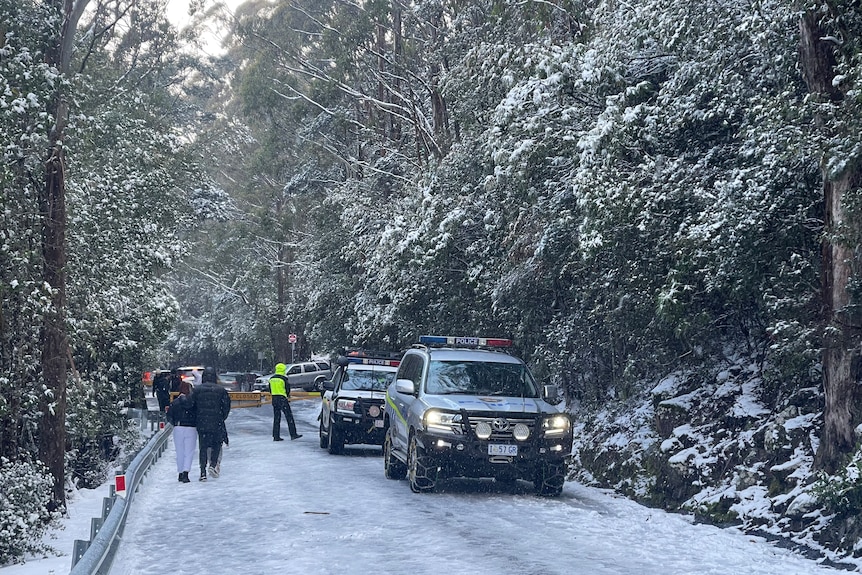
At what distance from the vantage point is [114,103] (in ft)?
81.2

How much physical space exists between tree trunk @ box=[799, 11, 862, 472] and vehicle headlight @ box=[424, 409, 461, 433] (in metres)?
4.43

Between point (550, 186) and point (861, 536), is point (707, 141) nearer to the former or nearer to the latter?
point (550, 186)

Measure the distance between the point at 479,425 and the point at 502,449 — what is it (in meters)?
0.43

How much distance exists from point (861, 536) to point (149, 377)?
57.8m

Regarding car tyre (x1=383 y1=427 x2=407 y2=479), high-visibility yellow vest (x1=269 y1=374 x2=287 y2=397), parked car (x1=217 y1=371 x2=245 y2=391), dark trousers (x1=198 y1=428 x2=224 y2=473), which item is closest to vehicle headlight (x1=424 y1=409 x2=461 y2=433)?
car tyre (x1=383 y1=427 x2=407 y2=479)

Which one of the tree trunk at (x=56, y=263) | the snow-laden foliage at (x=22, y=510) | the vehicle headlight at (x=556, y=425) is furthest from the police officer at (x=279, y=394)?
the vehicle headlight at (x=556, y=425)

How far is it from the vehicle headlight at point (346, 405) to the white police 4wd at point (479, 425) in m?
5.16

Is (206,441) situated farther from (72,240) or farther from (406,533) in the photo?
(406,533)

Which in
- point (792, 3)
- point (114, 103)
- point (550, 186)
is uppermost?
point (114, 103)

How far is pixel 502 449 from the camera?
13.5 meters

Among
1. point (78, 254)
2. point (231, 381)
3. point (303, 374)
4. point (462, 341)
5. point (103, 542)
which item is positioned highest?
point (78, 254)

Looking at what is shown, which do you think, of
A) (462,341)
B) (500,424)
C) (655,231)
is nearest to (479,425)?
(500,424)

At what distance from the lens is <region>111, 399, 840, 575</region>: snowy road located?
9.09m

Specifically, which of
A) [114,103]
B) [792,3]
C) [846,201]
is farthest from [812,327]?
[114,103]
